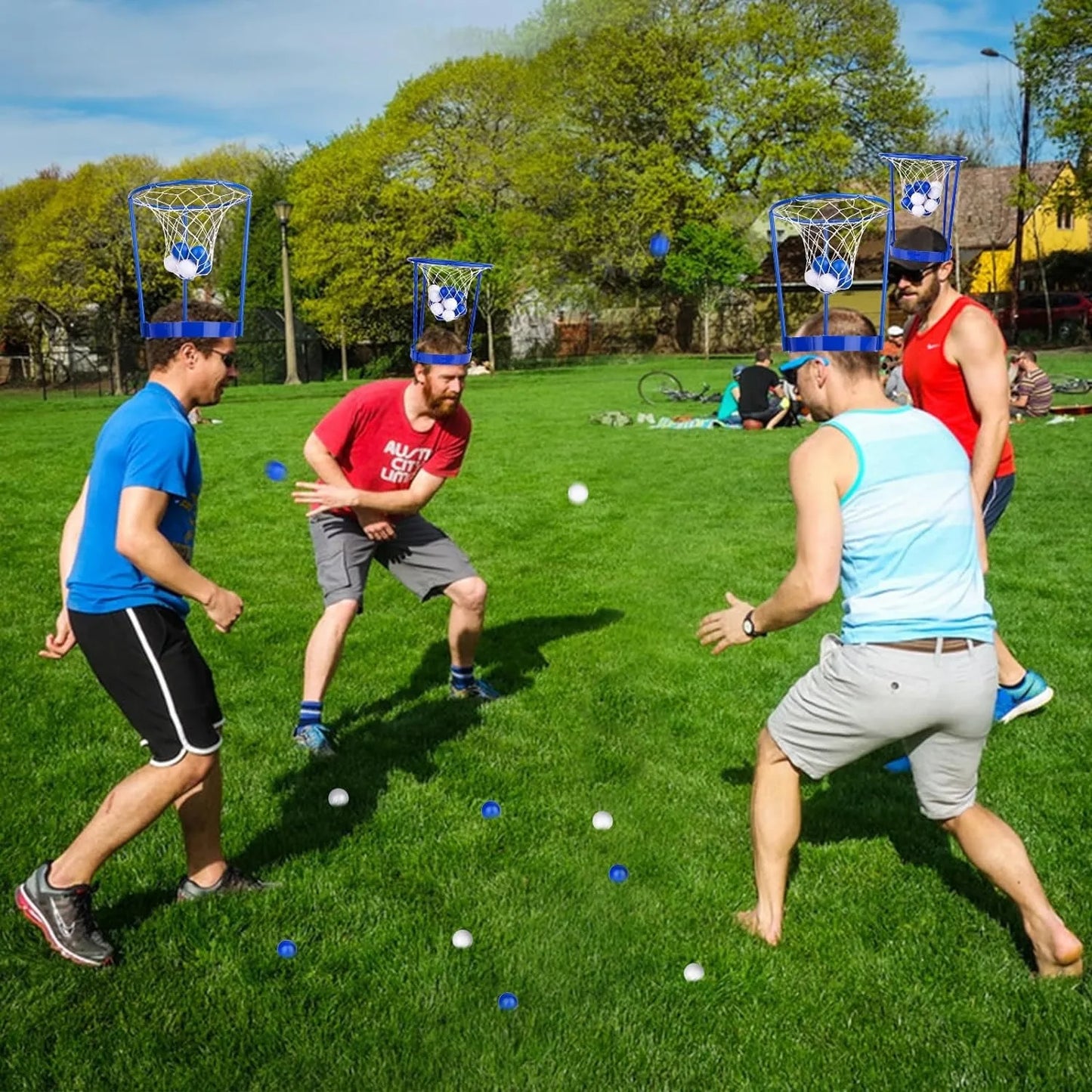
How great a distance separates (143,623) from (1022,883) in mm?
2859

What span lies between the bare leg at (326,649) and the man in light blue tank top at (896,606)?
2.83 meters

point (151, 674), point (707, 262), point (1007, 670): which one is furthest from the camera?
point (707, 262)

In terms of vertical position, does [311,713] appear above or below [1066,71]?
below

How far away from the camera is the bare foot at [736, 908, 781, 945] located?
3762mm

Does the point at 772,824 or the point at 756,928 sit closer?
the point at 772,824

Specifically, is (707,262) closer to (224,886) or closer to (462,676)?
(462,676)

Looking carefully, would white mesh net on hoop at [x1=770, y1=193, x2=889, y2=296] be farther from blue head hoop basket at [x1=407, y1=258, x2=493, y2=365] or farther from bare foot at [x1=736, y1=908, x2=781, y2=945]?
bare foot at [x1=736, y1=908, x2=781, y2=945]

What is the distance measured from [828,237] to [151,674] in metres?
3.27

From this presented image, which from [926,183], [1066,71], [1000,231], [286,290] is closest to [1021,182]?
[1066,71]

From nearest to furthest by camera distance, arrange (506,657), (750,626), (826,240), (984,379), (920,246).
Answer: (750,626), (826,240), (920,246), (984,379), (506,657)

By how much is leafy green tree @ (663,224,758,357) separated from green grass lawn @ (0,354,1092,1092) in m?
33.4

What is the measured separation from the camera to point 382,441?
5906mm

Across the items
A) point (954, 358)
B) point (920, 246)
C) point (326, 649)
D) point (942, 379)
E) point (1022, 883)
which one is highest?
point (920, 246)

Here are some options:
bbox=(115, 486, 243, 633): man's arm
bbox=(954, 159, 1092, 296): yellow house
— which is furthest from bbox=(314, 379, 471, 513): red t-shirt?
bbox=(954, 159, 1092, 296): yellow house
